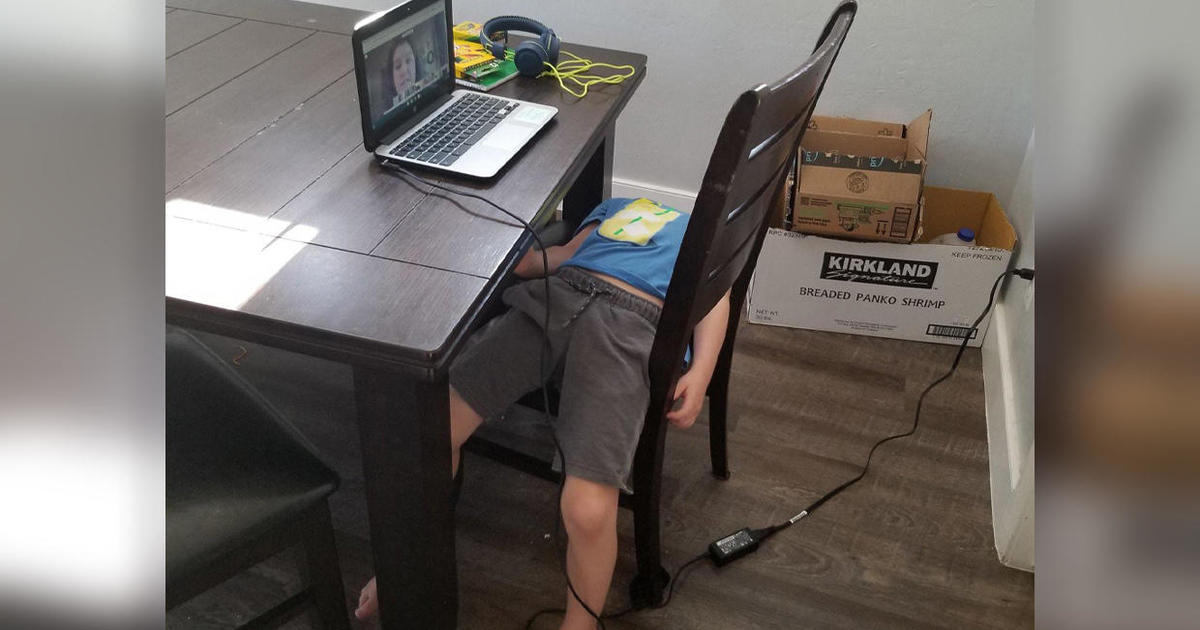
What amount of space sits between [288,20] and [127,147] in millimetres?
1799

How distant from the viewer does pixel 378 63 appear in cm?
122

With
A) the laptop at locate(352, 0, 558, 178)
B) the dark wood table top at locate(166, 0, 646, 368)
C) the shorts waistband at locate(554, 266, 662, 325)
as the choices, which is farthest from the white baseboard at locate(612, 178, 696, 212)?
the shorts waistband at locate(554, 266, 662, 325)

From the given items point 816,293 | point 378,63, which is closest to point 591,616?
point 378,63

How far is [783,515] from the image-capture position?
1.73m

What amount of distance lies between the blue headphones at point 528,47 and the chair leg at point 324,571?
2.77ft

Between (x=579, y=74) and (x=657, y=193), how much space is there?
99cm

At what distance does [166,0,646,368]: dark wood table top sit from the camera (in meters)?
0.95

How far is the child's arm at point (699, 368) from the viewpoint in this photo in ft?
4.37

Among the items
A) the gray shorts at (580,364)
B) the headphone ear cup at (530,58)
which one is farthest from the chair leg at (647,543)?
the headphone ear cup at (530,58)

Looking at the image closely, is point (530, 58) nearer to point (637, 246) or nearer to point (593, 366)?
point (637, 246)

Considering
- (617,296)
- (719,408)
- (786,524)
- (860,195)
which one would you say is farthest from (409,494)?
(860,195)

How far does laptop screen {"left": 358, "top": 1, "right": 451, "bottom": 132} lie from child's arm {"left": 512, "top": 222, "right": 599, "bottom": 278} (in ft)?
1.03

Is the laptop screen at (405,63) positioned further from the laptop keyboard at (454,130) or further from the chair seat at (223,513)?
the chair seat at (223,513)

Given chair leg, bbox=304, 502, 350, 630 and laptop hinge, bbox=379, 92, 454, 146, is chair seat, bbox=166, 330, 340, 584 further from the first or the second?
laptop hinge, bbox=379, 92, 454, 146
